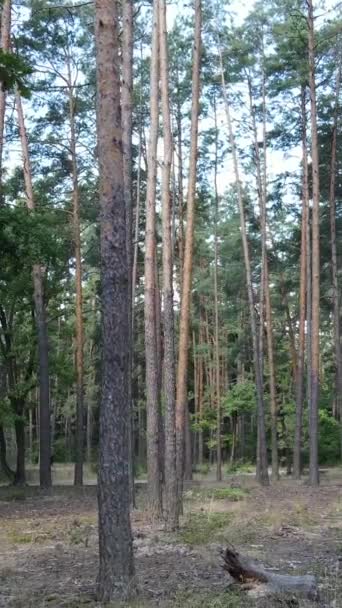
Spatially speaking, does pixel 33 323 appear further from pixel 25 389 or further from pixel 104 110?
pixel 104 110

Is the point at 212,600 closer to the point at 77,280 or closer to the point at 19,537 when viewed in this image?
the point at 19,537

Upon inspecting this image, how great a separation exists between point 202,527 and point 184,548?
5.90ft

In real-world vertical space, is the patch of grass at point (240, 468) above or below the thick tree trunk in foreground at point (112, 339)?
below

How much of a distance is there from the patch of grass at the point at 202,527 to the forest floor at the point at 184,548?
18mm

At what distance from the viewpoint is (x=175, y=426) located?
447 inches

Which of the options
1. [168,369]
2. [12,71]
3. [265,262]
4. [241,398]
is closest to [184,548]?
[168,369]

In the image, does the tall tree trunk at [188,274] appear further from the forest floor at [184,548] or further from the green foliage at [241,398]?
the green foliage at [241,398]

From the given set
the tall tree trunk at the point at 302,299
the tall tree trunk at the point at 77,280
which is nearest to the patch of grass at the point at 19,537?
the tall tree trunk at the point at 77,280

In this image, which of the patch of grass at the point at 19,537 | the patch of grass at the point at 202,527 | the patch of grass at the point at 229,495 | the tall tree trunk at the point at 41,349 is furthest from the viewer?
the tall tree trunk at the point at 41,349

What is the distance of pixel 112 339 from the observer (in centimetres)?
624

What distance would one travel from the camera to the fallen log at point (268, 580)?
586 centimetres

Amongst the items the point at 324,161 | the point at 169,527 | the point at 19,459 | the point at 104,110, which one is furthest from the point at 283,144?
the point at 104,110

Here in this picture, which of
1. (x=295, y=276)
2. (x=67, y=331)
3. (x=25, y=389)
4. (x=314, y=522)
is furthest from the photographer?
(x=295, y=276)

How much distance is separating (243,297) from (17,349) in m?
15.8
